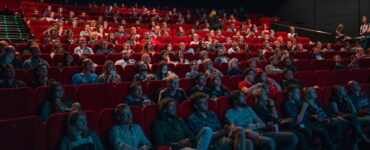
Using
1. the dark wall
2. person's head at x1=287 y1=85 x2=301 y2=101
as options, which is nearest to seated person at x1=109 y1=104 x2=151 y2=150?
person's head at x1=287 y1=85 x2=301 y2=101

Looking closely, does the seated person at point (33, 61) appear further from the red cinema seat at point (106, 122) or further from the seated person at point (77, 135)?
the seated person at point (77, 135)

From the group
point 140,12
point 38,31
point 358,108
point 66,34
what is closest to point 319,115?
point 358,108

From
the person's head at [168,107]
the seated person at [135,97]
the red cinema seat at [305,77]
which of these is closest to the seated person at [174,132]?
the person's head at [168,107]

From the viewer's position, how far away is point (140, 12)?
8008mm

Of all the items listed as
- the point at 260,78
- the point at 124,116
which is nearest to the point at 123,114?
the point at 124,116

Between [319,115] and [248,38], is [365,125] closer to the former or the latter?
[319,115]

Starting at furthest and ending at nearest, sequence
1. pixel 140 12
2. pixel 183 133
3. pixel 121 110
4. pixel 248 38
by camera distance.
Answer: pixel 140 12, pixel 248 38, pixel 183 133, pixel 121 110

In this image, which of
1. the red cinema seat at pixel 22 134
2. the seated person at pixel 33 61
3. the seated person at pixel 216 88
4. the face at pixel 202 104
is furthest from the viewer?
the seated person at pixel 33 61

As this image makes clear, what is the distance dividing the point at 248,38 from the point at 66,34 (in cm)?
297

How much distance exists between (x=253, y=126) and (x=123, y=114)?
2.73 ft

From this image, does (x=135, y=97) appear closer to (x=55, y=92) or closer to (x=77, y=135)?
(x=55, y=92)

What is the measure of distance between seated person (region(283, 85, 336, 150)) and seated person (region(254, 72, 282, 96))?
0.34 meters

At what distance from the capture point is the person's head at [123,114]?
185 centimetres

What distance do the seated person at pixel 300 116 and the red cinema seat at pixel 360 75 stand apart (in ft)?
4.93
